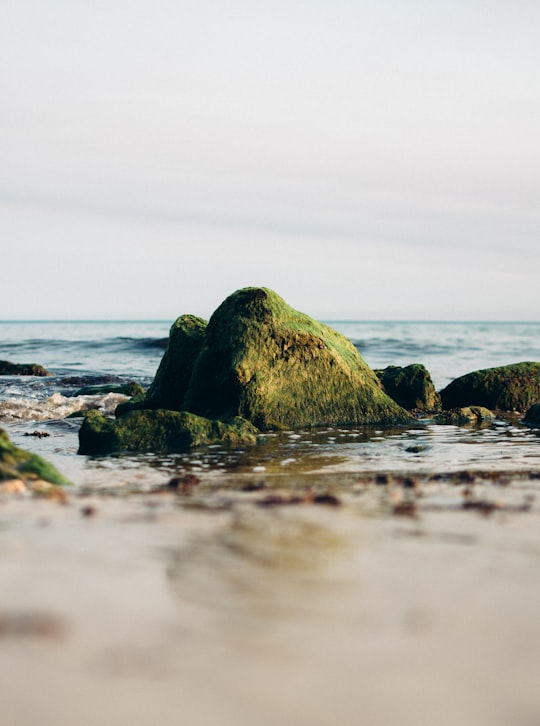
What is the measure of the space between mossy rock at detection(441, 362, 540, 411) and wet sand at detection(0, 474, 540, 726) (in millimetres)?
7348

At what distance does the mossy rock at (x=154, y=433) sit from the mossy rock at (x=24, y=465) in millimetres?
1960

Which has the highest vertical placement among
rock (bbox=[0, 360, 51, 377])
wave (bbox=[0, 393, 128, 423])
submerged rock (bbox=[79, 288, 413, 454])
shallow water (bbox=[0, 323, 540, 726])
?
submerged rock (bbox=[79, 288, 413, 454])

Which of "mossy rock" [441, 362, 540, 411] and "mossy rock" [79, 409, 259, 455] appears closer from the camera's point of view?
"mossy rock" [79, 409, 259, 455]

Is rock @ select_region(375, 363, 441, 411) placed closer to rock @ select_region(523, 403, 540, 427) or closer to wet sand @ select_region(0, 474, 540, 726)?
rock @ select_region(523, 403, 540, 427)

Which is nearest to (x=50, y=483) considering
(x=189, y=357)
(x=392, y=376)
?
(x=189, y=357)

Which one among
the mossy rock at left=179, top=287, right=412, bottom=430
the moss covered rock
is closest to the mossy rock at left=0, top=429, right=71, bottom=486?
the mossy rock at left=179, top=287, right=412, bottom=430

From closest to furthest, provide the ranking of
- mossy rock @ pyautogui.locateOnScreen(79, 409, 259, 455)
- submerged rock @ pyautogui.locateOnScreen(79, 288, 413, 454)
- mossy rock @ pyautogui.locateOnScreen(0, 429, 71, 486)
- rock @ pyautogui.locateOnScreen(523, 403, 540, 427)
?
mossy rock @ pyautogui.locateOnScreen(0, 429, 71, 486)
mossy rock @ pyautogui.locateOnScreen(79, 409, 259, 455)
submerged rock @ pyautogui.locateOnScreen(79, 288, 413, 454)
rock @ pyautogui.locateOnScreen(523, 403, 540, 427)

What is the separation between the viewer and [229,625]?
8.91 feet

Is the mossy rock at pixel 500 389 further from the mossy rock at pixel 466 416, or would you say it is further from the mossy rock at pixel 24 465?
the mossy rock at pixel 24 465

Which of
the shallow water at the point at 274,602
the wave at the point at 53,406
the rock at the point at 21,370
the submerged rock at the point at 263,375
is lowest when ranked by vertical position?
the wave at the point at 53,406

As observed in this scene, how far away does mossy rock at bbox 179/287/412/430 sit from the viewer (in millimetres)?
9281

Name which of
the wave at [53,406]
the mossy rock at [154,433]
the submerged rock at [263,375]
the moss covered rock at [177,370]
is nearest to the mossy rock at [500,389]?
the submerged rock at [263,375]

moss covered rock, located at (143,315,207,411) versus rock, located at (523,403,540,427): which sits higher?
moss covered rock, located at (143,315,207,411)

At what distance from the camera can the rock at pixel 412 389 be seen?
1141 centimetres
